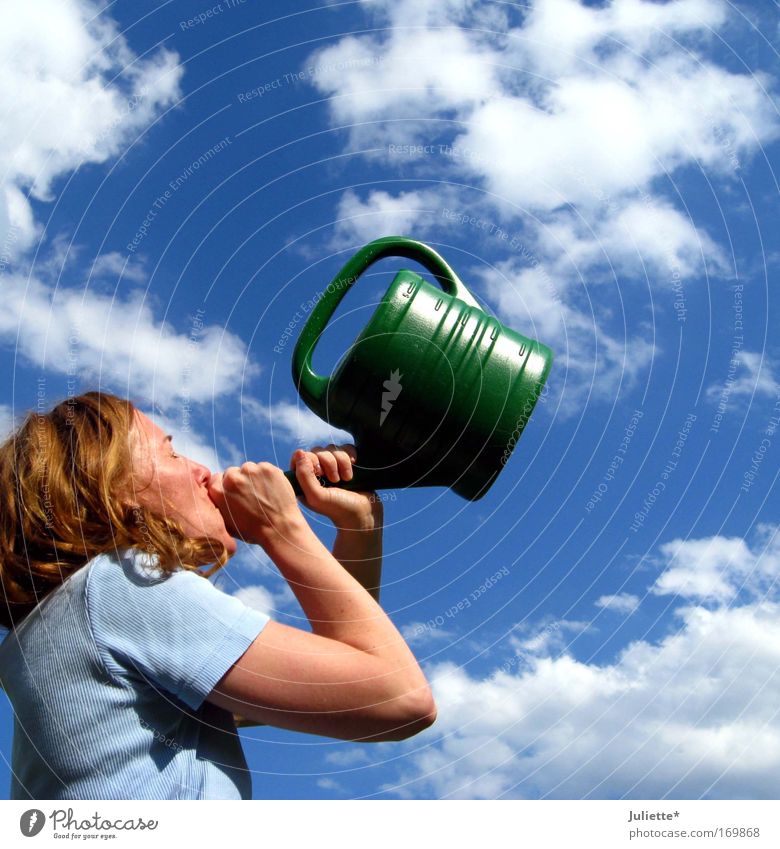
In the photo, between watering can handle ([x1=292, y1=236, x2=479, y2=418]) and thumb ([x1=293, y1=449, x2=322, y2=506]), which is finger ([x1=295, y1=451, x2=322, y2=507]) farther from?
watering can handle ([x1=292, y1=236, x2=479, y2=418])

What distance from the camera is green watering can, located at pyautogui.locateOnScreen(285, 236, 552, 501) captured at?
232 cm

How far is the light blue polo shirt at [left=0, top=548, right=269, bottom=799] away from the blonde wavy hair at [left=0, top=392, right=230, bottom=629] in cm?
10

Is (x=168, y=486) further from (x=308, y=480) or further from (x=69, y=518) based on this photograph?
(x=308, y=480)

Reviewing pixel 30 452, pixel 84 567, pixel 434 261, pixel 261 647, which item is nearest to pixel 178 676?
pixel 261 647

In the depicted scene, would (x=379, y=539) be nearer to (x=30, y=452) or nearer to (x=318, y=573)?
(x=318, y=573)

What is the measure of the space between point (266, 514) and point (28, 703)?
68 centimetres

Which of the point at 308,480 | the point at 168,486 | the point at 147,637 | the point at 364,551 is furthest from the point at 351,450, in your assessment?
the point at 147,637

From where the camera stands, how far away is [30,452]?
6.45 feet

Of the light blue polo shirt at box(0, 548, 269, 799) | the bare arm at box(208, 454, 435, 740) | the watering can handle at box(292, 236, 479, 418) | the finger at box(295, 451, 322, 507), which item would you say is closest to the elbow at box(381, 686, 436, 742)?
the bare arm at box(208, 454, 435, 740)

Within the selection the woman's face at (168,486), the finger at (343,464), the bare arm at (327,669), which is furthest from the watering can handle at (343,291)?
the bare arm at (327,669)

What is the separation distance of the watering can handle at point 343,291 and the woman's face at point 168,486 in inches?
20.7

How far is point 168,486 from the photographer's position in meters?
2.02
